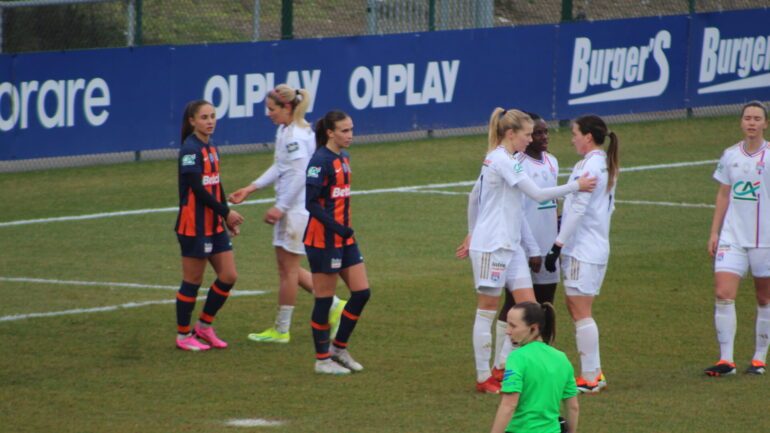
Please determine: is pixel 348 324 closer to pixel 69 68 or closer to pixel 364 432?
pixel 364 432

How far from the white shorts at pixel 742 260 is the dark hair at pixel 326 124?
288 cm

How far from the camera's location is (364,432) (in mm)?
7441

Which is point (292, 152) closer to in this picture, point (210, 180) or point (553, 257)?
point (210, 180)

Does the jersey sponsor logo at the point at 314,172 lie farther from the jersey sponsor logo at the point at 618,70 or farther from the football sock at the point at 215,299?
the jersey sponsor logo at the point at 618,70

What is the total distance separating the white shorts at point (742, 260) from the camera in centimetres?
882

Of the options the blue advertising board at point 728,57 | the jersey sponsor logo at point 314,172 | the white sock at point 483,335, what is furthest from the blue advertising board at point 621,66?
the white sock at point 483,335

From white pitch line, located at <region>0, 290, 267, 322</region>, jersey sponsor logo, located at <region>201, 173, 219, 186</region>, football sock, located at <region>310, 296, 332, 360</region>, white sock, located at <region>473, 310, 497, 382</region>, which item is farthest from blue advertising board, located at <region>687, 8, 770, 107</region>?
white sock, located at <region>473, 310, 497, 382</region>

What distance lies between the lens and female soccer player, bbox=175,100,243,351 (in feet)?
30.7

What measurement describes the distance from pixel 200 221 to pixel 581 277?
295 cm

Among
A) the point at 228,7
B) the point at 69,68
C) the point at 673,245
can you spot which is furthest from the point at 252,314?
the point at 228,7

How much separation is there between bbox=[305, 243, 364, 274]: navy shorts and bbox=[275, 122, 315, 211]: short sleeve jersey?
1.01m

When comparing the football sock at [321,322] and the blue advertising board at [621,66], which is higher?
the blue advertising board at [621,66]

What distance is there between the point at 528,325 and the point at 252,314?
18.2ft

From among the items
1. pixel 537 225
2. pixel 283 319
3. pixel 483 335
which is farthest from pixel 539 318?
pixel 283 319
